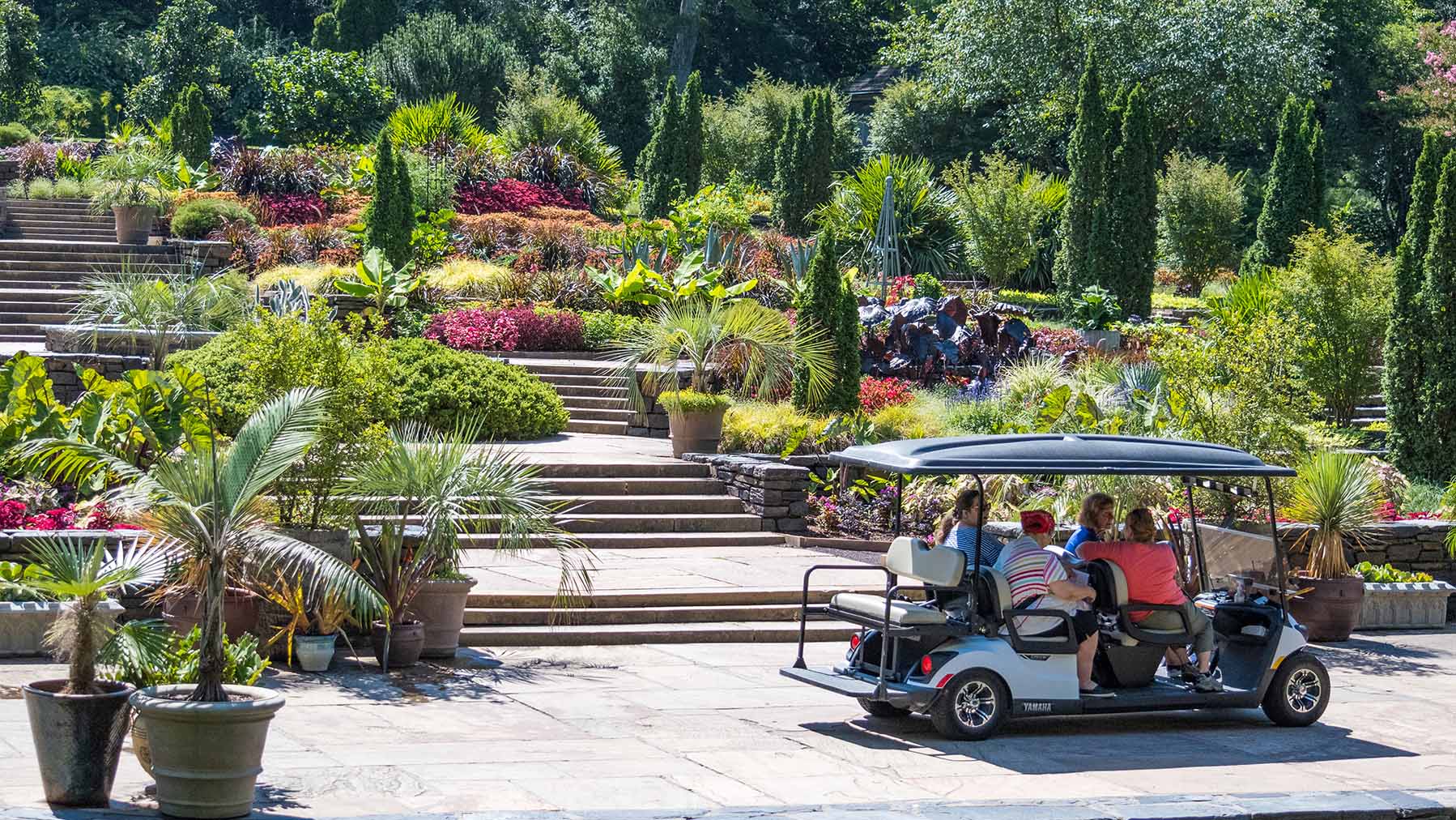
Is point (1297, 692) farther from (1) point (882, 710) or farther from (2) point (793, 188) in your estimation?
(2) point (793, 188)

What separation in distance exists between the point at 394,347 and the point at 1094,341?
37.0ft

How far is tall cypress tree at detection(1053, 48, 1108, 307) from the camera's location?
2769 centimetres

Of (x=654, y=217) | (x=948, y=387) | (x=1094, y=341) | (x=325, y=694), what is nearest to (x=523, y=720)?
(x=325, y=694)

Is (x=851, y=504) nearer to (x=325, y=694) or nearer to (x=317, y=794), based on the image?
(x=325, y=694)

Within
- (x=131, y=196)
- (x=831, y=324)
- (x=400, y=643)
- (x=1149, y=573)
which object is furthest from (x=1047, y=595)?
(x=131, y=196)

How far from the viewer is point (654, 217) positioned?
32.6m

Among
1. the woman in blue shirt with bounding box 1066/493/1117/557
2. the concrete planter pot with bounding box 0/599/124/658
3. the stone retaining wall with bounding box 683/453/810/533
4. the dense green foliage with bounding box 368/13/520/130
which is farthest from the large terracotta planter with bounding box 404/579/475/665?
the dense green foliage with bounding box 368/13/520/130

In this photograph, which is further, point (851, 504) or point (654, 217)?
point (654, 217)

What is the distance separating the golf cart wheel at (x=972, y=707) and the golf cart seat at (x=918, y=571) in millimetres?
382

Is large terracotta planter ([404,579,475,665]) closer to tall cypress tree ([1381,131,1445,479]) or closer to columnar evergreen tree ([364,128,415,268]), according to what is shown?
tall cypress tree ([1381,131,1445,479])

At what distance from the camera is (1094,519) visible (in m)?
9.78

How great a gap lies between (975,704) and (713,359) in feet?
33.3

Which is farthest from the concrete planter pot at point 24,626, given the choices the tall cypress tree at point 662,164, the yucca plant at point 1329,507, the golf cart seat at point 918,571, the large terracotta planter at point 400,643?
the tall cypress tree at point 662,164

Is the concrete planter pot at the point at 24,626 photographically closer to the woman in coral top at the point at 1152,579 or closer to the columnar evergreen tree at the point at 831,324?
the woman in coral top at the point at 1152,579
